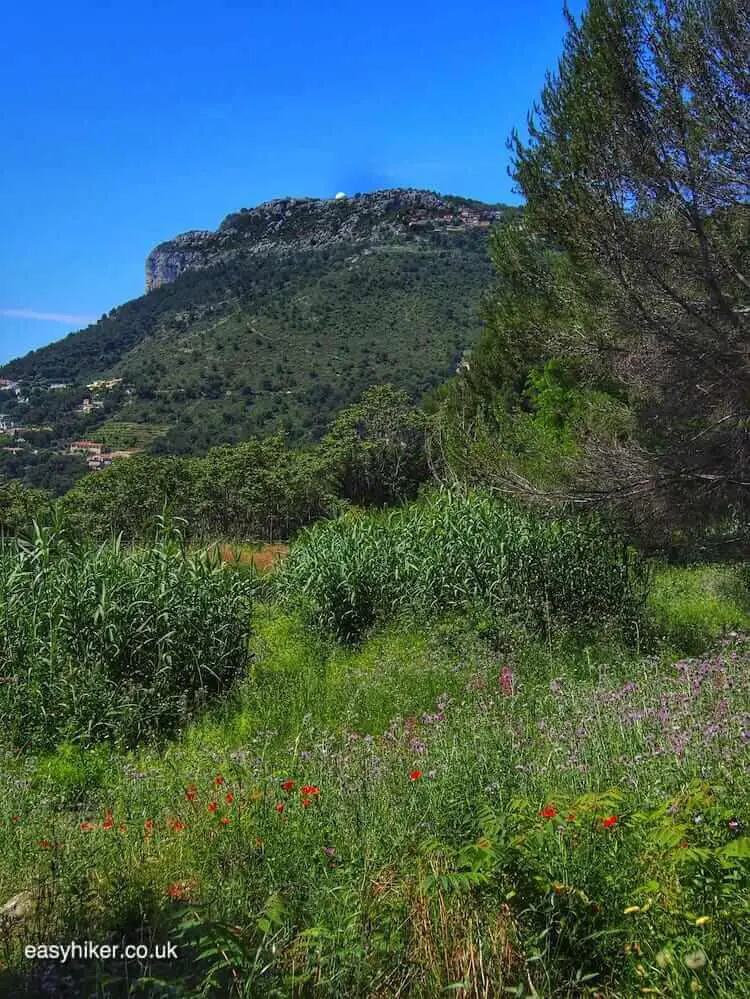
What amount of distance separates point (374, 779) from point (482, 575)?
416cm

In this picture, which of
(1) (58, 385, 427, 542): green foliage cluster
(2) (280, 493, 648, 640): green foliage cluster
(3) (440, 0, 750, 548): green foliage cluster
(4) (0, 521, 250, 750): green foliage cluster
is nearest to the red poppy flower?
(4) (0, 521, 250, 750): green foliage cluster

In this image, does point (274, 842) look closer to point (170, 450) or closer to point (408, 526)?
point (408, 526)

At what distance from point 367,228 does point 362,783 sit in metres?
91.2

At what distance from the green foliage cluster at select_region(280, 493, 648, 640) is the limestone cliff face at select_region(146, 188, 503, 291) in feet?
266

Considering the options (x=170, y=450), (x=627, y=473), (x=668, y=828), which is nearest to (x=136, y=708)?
(x=668, y=828)

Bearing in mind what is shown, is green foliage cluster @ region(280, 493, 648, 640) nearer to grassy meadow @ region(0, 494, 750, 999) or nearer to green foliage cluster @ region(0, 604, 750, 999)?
grassy meadow @ region(0, 494, 750, 999)

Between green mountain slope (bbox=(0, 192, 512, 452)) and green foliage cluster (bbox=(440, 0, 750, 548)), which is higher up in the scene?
green mountain slope (bbox=(0, 192, 512, 452))

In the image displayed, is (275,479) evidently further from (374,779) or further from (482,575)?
(374,779)

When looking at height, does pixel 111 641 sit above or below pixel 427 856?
above

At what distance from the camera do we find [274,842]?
2.74 m

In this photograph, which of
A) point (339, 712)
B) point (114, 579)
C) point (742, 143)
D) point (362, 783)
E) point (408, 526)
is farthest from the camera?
point (408, 526)

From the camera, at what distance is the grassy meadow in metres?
2.16

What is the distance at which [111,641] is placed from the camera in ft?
18.9

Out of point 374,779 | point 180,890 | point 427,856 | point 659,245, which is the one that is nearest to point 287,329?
point 659,245
